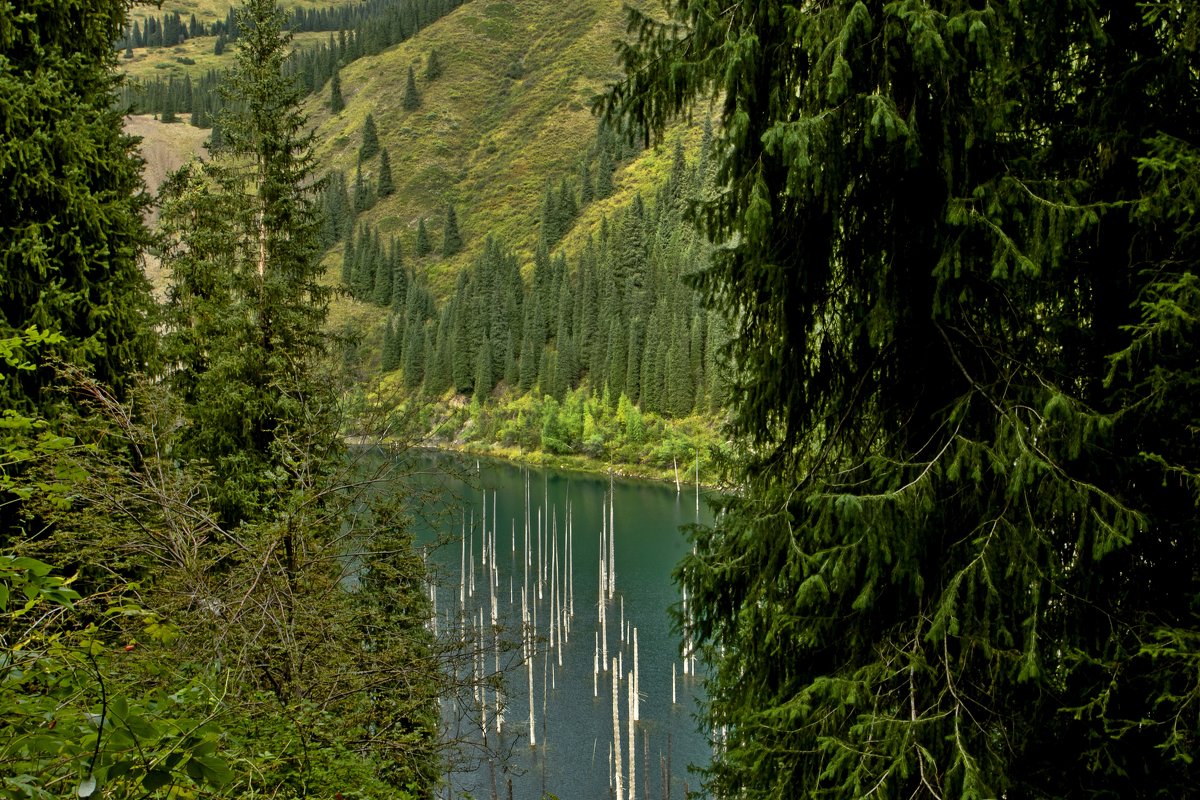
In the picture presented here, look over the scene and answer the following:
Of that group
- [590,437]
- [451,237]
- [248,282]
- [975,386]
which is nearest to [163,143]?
[451,237]

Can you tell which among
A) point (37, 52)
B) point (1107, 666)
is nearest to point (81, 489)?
point (37, 52)

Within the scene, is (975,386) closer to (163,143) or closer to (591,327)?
(591,327)

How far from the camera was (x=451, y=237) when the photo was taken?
6511 inches

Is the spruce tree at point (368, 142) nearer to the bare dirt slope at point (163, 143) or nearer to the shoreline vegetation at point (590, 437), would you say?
the bare dirt slope at point (163, 143)

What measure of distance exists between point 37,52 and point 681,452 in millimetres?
65301

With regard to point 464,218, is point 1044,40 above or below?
below

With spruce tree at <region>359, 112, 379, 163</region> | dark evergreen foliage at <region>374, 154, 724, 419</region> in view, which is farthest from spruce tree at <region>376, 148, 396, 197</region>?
dark evergreen foliage at <region>374, 154, 724, 419</region>

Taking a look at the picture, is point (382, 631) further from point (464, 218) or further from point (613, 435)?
point (464, 218)

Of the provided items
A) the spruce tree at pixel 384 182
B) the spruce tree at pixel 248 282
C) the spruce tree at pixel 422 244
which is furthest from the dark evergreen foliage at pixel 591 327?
the spruce tree at pixel 384 182

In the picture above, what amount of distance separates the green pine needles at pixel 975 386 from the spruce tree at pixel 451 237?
165m

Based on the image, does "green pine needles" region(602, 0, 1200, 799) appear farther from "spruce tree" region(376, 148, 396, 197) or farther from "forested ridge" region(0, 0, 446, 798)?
"spruce tree" region(376, 148, 396, 197)

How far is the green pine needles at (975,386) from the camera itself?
347cm

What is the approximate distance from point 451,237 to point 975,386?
168 metres

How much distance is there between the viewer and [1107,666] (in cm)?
345
